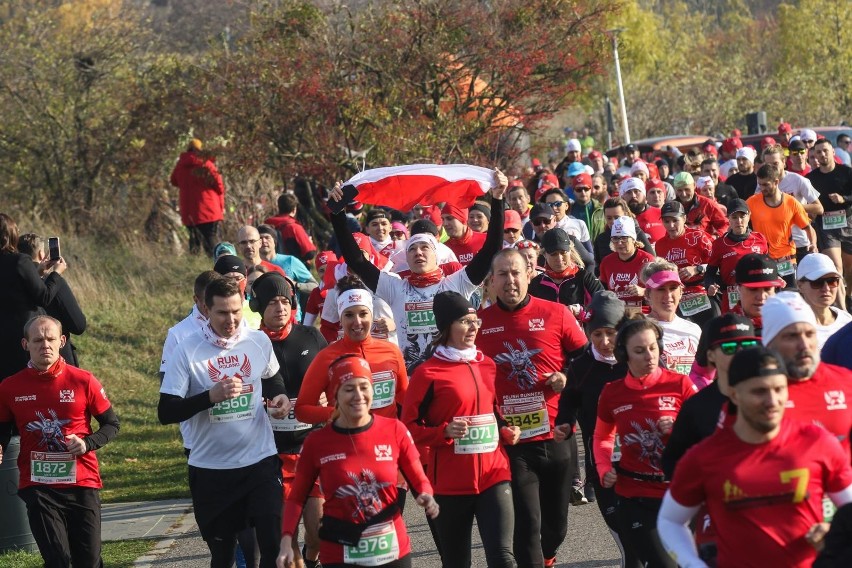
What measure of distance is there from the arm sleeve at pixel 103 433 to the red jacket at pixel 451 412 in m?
1.95

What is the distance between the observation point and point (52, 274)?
9.95m

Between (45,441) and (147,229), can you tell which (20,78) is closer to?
(147,229)

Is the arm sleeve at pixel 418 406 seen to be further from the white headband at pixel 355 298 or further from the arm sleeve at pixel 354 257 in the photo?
the arm sleeve at pixel 354 257

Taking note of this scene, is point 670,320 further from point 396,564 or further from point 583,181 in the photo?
point 583,181

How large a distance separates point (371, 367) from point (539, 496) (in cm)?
122

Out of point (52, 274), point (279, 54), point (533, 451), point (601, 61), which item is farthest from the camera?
point (601, 61)

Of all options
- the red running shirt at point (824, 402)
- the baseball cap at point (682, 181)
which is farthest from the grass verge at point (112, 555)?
the baseball cap at point (682, 181)

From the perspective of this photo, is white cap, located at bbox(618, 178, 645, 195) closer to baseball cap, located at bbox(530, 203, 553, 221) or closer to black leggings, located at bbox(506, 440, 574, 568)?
baseball cap, located at bbox(530, 203, 553, 221)

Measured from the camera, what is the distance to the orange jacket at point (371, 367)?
7836 millimetres

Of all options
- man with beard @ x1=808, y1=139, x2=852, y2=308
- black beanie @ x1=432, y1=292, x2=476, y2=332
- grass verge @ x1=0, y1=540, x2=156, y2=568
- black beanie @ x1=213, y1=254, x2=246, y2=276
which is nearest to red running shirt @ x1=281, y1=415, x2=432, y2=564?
black beanie @ x1=432, y1=292, x2=476, y2=332

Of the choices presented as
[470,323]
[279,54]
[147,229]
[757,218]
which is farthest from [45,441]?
[147,229]

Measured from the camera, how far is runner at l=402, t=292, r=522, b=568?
7.30 metres

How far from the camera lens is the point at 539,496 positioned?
805 centimetres

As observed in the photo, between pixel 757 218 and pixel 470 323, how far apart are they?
22.6 feet
